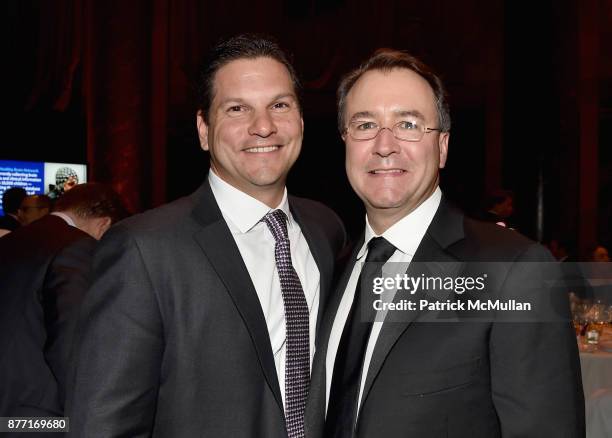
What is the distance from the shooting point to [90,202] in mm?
3367

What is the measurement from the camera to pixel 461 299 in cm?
146

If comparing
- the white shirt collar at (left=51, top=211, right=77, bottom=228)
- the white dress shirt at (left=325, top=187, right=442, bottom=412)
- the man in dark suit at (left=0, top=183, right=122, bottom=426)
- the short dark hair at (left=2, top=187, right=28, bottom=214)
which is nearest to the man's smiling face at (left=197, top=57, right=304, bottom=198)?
the white dress shirt at (left=325, top=187, right=442, bottom=412)

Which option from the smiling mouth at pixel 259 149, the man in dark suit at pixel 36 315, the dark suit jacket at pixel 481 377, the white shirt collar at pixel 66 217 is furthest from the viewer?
the white shirt collar at pixel 66 217

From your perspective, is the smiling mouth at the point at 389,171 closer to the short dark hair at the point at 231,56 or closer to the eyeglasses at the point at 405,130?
the eyeglasses at the point at 405,130

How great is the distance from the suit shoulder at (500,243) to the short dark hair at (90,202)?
2327mm

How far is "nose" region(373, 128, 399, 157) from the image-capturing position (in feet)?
5.49

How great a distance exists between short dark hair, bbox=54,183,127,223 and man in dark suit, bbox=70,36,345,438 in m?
1.74

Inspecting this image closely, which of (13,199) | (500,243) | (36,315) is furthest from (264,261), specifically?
(13,199)

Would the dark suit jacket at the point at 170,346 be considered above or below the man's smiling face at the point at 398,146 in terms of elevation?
below

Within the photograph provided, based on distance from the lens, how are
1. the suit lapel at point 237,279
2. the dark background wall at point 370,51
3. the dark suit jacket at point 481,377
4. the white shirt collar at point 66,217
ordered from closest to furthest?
the dark suit jacket at point 481,377 → the suit lapel at point 237,279 → the white shirt collar at point 66,217 → the dark background wall at point 370,51

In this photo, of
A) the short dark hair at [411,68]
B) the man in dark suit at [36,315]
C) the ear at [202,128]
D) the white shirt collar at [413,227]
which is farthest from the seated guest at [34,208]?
the white shirt collar at [413,227]

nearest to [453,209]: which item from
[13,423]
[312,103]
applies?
[13,423]

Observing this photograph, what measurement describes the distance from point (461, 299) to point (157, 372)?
77cm

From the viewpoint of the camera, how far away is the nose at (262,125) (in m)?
1.81
